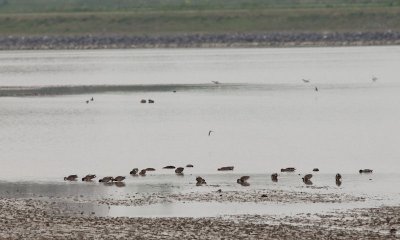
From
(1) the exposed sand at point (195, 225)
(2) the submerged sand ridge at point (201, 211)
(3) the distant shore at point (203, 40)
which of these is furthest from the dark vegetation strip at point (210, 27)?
(1) the exposed sand at point (195, 225)

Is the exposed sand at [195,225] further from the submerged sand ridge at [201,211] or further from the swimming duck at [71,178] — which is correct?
the swimming duck at [71,178]

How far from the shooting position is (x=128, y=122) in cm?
5947

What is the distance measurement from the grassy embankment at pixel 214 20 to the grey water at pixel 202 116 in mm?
31565

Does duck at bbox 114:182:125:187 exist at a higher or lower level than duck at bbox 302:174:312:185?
lower

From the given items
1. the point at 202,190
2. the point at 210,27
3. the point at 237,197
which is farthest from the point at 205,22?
the point at 237,197

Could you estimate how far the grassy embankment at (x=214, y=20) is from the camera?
508ft

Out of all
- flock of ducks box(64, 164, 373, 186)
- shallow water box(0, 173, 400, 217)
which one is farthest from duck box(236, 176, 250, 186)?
shallow water box(0, 173, 400, 217)

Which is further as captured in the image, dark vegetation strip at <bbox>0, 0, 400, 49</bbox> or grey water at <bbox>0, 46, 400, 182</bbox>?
dark vegetation strip at <bbox>0, 0, 400, 49</bbox>

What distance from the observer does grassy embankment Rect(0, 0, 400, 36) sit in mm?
154712

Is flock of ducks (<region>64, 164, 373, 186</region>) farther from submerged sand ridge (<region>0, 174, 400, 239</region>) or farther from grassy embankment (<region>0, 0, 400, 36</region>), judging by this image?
grassy embankment (<region>0, 0, 400, 36</region>)

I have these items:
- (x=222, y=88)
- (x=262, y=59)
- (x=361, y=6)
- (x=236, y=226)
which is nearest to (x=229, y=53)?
(x=262, y=59)

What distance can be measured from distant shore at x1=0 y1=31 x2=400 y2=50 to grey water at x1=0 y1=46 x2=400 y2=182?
79.3ft

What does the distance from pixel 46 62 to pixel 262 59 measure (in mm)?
23493

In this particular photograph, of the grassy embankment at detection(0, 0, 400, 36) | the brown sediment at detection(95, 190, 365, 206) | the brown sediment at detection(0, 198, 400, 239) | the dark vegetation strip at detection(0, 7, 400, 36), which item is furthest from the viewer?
the grassy embankment at detection(0, 0, 400, 36)
